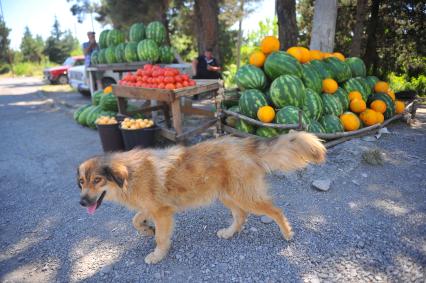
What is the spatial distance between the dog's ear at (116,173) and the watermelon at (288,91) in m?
3.67

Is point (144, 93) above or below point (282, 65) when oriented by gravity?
below

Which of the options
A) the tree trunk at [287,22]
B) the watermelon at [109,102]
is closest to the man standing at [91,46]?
the watermelon at [109,102]

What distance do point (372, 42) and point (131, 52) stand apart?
976 cm

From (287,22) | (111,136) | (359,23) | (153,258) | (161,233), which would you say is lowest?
(153,258)

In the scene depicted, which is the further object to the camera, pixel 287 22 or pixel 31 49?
pixel 31 49

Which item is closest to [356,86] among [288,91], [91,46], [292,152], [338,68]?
[338,68]

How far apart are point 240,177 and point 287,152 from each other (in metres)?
0.56

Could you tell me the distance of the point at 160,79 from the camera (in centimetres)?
618

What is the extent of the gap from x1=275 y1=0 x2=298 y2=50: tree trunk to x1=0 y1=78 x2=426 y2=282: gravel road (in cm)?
476

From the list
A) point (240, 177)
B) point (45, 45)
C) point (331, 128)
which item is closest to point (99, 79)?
point (331, 128)

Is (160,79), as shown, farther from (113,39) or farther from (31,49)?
(31,49)

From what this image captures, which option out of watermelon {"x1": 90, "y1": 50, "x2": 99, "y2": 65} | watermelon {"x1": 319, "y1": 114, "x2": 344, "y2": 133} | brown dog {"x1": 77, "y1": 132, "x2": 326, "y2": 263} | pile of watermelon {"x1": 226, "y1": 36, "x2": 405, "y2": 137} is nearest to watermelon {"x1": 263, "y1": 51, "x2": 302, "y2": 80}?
pile of watermelon {"x1": 226, "y1": 36, "x2": 405, "y2": 137}

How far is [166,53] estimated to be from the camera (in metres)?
10.6

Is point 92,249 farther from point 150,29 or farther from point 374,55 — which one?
point 374,55
